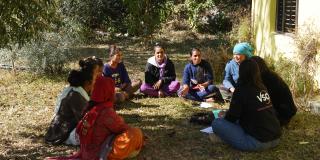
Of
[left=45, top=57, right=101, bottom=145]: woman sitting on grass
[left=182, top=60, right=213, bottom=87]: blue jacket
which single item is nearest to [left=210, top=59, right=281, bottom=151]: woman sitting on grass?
[left=45, top=57, right=101, bottom=145]: woman sitting on grass

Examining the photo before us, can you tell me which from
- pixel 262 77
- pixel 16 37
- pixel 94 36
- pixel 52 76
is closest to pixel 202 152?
pixel 262 77

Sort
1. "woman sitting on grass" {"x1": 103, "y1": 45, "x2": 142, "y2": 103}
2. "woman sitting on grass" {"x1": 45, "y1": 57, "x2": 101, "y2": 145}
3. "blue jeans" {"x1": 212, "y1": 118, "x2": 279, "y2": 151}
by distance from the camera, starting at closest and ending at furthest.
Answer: "blue jeans" {"x1": 212, "y1": 118, "x2": 279, "y2": 151} < "woman sitting on grass" {"x1": 45, "y1": 57, "x2": 101, "y2": 145} < "woman sitting on grass" {"x1": 103, "y1": 45, "x2": 142, "y2": 103}

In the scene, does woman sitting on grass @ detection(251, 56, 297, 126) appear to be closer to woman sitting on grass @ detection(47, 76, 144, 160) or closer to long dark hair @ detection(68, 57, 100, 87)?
woman sitting on grass @ detection(47, 76, 144, 160)

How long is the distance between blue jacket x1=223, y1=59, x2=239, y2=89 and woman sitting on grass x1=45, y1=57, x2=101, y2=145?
2996 millimetres

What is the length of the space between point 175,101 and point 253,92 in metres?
3.17

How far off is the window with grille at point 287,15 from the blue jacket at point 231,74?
231cm

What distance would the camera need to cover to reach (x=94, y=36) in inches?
720

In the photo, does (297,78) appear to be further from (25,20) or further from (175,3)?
(175,3)

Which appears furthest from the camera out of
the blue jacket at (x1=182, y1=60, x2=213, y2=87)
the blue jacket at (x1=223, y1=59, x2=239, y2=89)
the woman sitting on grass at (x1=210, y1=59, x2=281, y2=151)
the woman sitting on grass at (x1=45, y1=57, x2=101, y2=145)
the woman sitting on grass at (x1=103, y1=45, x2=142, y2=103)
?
the blue jacket at (x1=182, y1=60, x2=213, y2=87)

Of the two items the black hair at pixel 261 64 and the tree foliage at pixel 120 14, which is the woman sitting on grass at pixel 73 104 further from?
the tree foliage at pixel 120 14

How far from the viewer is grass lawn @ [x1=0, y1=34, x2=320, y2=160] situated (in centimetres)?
560

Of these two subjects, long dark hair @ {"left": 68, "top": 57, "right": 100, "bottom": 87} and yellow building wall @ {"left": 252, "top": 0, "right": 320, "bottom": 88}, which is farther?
yellow building wall @ {"left": 252, "top": 0, "right": 320, "bottom": 88}

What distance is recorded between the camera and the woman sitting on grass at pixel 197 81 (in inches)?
332

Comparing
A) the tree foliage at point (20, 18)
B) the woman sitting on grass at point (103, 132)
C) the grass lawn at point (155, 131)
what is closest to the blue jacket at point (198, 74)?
the grass lawn at point (155, 131)
